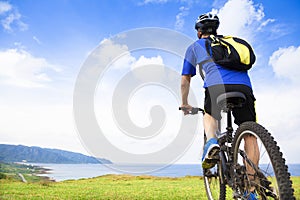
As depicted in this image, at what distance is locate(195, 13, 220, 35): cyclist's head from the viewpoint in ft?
11.0

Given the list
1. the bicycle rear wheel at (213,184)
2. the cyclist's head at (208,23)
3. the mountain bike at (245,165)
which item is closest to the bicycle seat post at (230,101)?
the mountain bike at (245,165)

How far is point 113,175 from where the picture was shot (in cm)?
820

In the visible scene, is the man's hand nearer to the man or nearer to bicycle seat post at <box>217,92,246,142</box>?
the man

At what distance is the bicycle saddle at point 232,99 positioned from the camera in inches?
110

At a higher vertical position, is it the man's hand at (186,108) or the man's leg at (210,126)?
the man's hand at (186,108)

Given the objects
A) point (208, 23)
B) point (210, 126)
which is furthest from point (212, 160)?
point (208, 23)

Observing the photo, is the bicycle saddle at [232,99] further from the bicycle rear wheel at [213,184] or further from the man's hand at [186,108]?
the bicycle rear wheel at [213,184]

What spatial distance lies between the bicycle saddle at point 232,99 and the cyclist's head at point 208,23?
926mm

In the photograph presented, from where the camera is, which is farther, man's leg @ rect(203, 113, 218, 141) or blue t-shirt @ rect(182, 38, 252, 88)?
man's leg @ rect(203, 113, 218, 141)

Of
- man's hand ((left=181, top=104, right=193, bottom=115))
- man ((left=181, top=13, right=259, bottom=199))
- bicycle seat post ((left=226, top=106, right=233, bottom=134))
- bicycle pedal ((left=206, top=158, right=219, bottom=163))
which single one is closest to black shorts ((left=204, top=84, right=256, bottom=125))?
man ((left=181, top=13, right=259, bottom=199))

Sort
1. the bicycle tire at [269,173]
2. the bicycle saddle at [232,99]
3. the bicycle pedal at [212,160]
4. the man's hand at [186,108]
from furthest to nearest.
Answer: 1. the man's hand at [186,108]
2. the bicycle pedal at [212,160]
3. the bicycle saddle at [232,99]
4. the bicycle tire at [269,173]

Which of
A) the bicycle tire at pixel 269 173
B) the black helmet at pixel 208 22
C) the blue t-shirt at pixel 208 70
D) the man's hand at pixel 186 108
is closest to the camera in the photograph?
the bicycle tire at pixel 269 173

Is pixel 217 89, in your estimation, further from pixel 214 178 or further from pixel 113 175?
pixel 113 175

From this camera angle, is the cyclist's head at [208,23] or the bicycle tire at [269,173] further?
the cyclist's head at [208,23]
